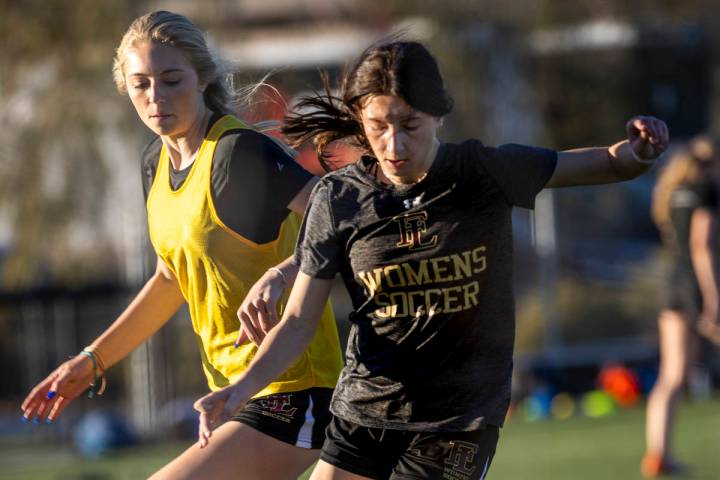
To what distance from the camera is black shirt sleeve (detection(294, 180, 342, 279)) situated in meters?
3.85

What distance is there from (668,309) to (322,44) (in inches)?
433

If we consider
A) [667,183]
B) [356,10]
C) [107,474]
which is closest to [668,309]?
[667,183]

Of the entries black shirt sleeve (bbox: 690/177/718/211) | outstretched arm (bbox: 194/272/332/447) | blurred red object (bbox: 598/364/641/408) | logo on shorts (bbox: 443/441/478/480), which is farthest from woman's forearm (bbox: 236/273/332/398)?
blurred red object (bbox: 598/364/641/408)

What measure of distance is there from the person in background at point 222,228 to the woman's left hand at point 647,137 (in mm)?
1014

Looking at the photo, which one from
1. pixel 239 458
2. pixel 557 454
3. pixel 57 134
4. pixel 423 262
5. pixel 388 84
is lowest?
pixel 557 454

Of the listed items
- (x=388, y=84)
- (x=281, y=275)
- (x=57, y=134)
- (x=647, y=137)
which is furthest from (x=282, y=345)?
(x=57, y=134)

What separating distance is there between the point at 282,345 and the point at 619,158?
110cm

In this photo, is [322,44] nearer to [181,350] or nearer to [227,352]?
[181,350]

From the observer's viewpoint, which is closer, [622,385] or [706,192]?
[706,192]

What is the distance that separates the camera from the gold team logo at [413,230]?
3.77 m

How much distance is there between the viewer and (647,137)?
3809 mm

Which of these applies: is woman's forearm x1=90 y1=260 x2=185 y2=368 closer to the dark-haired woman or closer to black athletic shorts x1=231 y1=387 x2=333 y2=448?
→ black athletic shorts x1=231 y1=387 x2=333 y2=448

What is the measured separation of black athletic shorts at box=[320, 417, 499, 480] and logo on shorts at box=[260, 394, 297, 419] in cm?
30

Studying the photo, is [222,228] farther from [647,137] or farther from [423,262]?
[647,137]
